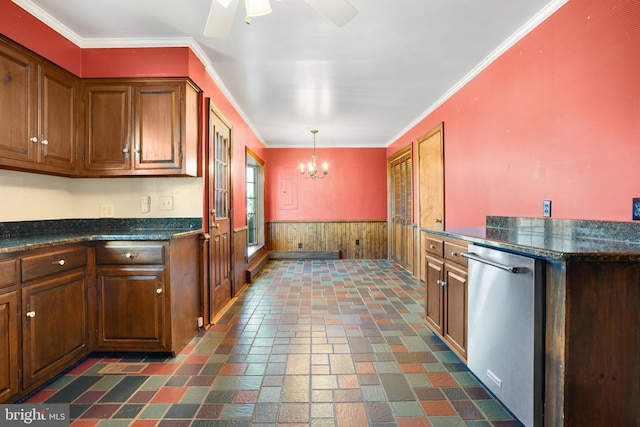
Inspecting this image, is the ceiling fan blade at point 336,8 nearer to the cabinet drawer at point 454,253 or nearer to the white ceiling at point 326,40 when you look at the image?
the white ceiling at point 326,40

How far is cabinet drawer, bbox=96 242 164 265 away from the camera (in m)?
2.21

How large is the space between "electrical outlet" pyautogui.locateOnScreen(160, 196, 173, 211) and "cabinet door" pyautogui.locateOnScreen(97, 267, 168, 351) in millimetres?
657

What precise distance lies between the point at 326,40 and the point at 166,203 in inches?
77.0

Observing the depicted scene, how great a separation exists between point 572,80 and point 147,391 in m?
3.27

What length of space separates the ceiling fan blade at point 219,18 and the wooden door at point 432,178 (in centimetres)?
296

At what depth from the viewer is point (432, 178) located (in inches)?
165

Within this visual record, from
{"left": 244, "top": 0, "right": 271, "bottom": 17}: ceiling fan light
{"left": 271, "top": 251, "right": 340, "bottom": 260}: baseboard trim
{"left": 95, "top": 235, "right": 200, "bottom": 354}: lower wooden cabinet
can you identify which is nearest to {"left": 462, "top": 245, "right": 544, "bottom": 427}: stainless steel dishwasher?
{"left": 244, "top": 0, "right": 271, "bottom": 17}: ceiling fan light

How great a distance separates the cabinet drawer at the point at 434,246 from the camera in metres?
2.34

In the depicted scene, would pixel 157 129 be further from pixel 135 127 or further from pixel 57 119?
pixel 57 119

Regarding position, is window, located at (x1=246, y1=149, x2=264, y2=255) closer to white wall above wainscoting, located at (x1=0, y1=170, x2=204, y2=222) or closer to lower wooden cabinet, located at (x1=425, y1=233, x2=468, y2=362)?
white wall above wainscoting, located at (x1=0, y1=170, x2=204, y2=222)

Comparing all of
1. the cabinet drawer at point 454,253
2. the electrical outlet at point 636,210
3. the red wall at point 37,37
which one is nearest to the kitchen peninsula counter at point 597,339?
the electrical outlet at point 636,210

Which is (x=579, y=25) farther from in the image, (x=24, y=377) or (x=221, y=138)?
(x=24, y=377)

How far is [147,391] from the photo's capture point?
6.07ft

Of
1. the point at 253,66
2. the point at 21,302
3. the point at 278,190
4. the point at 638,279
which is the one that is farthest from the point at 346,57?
the point at 278,190
